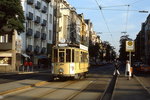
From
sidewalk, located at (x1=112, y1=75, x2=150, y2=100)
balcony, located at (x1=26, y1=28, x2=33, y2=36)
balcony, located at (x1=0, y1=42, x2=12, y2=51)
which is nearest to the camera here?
sidewalk, located at (x1=112, y1=75, x2=150, y2=100)

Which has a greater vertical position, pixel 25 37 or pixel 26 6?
pixel 26 6

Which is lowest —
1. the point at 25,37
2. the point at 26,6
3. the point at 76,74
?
the point at 76,74

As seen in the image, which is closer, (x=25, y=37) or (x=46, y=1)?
(x=25, y=37)

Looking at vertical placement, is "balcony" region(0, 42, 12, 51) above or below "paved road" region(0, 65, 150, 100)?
above

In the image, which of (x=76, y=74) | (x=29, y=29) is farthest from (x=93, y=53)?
(x=76, y=74)

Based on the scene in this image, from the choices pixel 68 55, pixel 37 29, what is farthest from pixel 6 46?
pixel 68 55

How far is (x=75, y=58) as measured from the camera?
1101 inches

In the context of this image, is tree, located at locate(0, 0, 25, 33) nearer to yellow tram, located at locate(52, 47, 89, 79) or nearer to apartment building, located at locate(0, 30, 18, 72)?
yellow tram, located at locate(52, 47, 89, 79)

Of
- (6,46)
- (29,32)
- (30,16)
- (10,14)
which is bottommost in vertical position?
(6,46)

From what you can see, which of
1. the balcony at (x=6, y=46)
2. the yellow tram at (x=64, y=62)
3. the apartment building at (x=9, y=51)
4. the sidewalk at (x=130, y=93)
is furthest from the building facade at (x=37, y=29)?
the sidewalk at (x=130, y=93)

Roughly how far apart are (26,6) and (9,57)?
10132 mm

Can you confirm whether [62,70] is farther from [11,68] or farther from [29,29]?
[29,29]

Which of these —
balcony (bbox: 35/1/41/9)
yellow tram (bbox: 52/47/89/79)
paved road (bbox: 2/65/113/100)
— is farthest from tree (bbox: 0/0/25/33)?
balcony (bbox: 35/1/41/9)

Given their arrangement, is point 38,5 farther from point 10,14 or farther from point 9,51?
point 10,14
